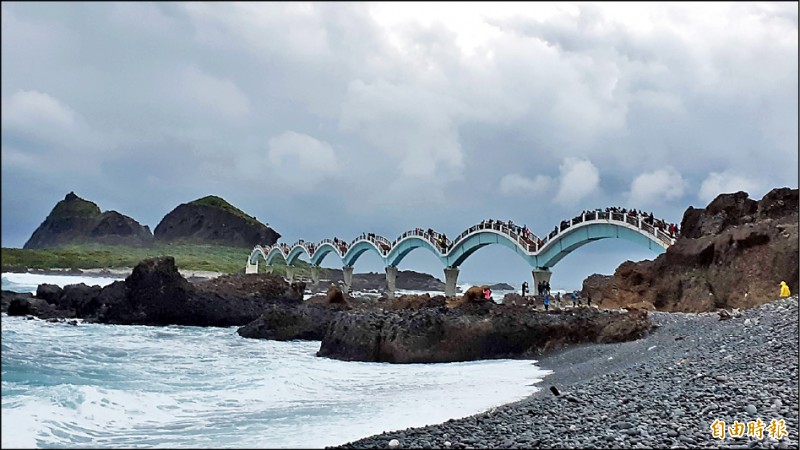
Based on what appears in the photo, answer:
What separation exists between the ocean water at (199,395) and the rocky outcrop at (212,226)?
36.7 inches

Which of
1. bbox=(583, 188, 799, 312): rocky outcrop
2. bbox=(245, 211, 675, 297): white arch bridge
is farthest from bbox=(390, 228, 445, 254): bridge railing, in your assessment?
bbox=(583, 188, 799, 312): rocky outcrop

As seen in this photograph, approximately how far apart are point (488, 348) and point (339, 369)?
3.92 metres

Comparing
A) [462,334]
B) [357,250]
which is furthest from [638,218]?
[357,250]

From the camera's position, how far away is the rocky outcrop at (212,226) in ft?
14.9

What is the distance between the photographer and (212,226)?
4.82 meters

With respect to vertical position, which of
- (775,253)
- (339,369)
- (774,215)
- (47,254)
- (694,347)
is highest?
(774,215)

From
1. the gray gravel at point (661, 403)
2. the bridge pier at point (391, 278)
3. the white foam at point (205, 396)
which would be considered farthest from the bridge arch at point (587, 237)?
the bridge pier at point (391, 278)

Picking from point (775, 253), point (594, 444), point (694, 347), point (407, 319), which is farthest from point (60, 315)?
point (775, 253)

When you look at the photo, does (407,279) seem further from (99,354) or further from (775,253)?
(99,354)

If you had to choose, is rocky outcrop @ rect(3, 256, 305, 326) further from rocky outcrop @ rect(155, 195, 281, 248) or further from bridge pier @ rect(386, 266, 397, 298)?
bridge pier @ rect(386, 266, 397, 298)

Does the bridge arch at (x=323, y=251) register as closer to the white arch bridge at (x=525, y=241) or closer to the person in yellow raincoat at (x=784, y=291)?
the white arch bridge at (x=525, y=241)

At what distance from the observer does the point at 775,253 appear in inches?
635

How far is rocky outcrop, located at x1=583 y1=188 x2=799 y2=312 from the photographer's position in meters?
16.2

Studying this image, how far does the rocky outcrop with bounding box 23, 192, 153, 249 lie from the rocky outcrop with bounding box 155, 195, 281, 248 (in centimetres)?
18
